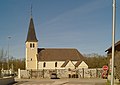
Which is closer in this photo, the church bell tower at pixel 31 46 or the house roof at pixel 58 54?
the church bell tower at pixel 31 46

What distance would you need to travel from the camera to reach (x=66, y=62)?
9488 centimetres

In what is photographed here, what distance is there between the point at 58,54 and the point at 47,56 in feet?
15.5

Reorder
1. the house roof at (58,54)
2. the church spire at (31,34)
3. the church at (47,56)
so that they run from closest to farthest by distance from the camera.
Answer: the church at (47,56), the church spire at (31,34), the house roof at (58,54)

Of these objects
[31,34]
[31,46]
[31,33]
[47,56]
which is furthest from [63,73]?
[47,56]

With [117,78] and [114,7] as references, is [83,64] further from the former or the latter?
[114,7]

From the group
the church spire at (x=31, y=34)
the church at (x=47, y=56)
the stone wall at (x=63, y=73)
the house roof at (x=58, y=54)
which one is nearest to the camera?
the stone wall at (x=63, y=73)

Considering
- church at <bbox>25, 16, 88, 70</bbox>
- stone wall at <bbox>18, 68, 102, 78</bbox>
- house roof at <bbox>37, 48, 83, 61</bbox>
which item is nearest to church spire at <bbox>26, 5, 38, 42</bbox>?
church at <bbox>25, 16, 88, 70</bbox>

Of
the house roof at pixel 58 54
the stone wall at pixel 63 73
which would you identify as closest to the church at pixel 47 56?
the house roof at pixel 58 54

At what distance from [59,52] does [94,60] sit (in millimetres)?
16663

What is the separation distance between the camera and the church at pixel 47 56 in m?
92.8

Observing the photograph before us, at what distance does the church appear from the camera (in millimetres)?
92750

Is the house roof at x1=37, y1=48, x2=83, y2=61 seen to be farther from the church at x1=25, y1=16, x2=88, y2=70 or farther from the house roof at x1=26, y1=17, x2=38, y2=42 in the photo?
the house roof at x1=26, y1=17, x2=38, y2=42

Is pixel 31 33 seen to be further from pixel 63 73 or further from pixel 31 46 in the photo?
pixel 63 73

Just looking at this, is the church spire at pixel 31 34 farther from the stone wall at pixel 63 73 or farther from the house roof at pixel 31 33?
the stone wall at pixel 63 73
